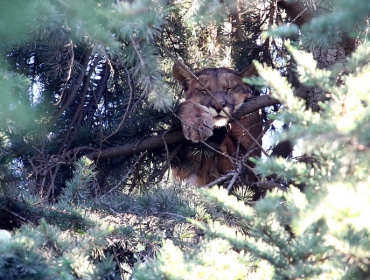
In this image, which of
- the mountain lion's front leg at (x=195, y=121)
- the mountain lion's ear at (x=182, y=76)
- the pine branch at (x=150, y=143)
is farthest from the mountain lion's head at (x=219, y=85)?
the pine branch at (x=150, y=143)

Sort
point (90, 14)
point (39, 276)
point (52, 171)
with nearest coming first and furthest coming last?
point (39, 276)
point (90, 14)
point (52, 171)

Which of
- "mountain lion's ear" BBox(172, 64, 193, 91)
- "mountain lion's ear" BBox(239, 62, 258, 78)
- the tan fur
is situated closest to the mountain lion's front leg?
the tan fur

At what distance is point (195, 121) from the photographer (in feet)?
15.6

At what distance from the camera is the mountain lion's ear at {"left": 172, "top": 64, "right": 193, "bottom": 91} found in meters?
5.63

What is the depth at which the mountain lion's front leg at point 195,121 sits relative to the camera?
4453 mm

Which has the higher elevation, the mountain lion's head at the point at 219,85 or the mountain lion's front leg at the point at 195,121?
the mountain lion's head at the point at 219,85

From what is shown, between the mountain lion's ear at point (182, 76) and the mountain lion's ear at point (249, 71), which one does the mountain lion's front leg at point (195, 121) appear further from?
the mountain lion's ear at point (249, 71)

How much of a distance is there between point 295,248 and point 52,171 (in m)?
2.81

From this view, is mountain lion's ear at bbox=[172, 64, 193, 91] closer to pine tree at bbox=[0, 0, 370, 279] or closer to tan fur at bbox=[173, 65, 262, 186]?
tan fur at bbox=[173, 65, 262, 186]

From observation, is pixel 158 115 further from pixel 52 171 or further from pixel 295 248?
pixel 295 248

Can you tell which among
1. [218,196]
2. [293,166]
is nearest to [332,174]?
[293,166]

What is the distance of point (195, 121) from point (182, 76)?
124 cm

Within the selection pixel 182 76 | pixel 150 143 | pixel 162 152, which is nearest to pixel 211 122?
pixel 162 152

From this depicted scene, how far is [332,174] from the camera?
1.64 m
